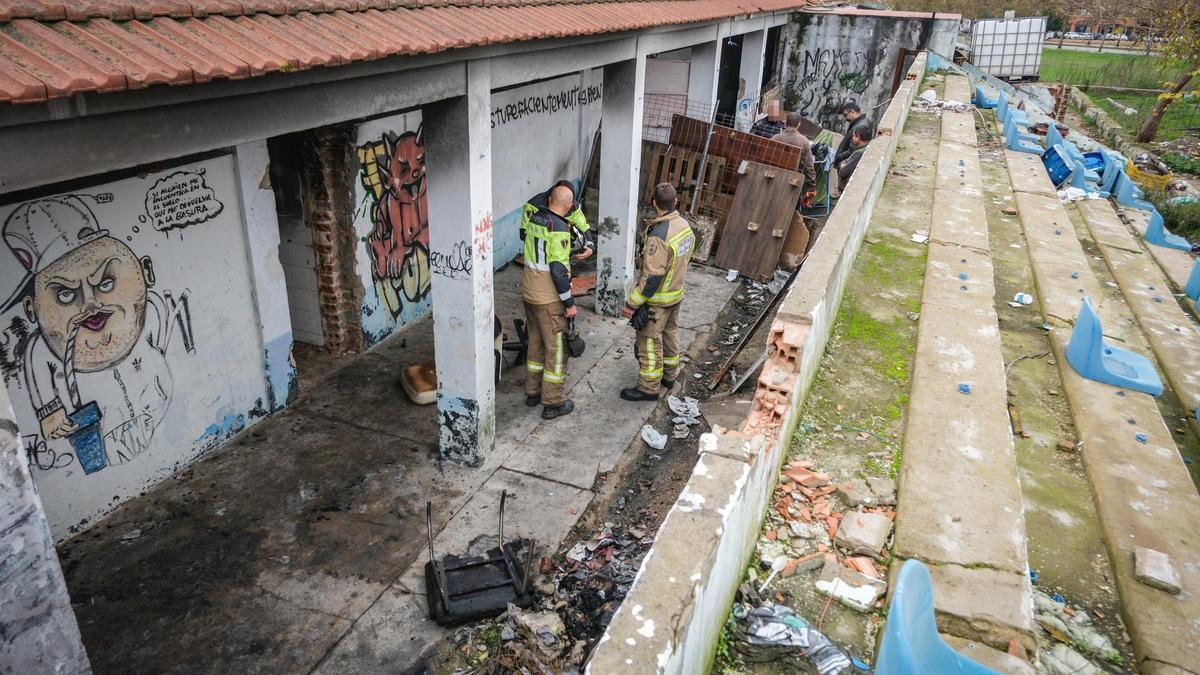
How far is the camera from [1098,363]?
5.88m

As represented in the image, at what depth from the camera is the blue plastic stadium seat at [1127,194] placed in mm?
13922

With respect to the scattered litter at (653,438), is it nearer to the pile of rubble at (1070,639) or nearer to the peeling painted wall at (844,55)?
the pile of rubble at (1070,639)

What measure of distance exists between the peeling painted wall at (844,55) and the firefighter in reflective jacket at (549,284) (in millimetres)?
13622

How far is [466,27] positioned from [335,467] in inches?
147

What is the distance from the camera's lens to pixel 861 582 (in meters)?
3.80

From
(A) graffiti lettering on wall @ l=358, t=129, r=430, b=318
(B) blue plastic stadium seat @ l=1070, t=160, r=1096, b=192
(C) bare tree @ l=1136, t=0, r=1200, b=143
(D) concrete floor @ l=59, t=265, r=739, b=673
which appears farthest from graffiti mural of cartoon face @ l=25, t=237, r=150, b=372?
(C) bare tree @ l=1136, t=0, r=1200, b=143

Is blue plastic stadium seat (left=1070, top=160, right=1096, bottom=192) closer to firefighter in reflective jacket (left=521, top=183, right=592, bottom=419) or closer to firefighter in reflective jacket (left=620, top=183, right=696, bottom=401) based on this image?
firefighter in reflective jacket (left=620, top=183, right=696, bottom=401)

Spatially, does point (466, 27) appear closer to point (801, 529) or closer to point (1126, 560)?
point (801, 529)

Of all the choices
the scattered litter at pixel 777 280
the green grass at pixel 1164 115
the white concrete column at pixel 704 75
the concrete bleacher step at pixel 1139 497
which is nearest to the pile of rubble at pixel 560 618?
the concrete bleacher step at pixel 1139 497

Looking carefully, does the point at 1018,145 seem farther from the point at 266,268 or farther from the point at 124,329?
the point at 124,329

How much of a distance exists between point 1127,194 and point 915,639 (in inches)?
570

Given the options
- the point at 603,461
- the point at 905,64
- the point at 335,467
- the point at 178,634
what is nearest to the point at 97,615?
the point at 178,634

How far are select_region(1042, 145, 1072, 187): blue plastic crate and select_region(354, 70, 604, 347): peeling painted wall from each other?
8640mm

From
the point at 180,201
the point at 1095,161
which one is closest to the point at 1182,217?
the point at 1095,161
